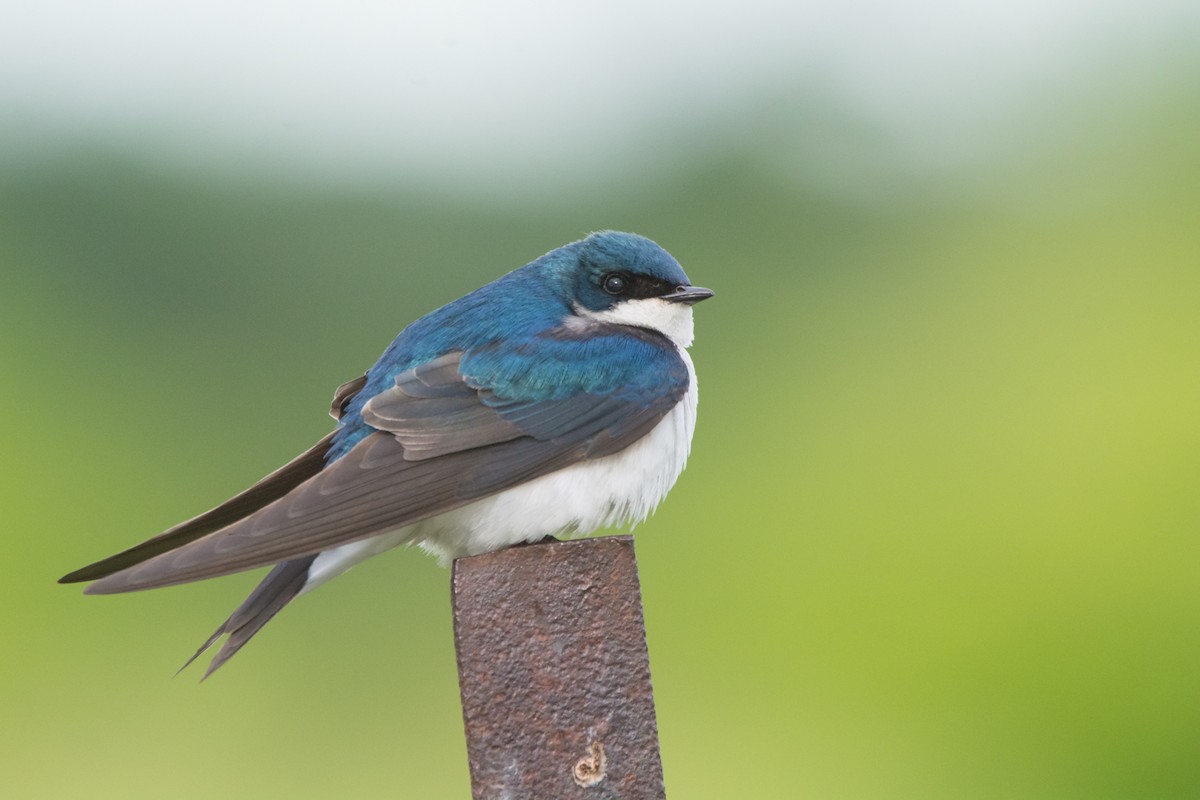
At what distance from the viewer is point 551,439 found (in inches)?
106

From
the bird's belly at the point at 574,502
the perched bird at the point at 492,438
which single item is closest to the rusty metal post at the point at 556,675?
the perched bird at the point at 492,438

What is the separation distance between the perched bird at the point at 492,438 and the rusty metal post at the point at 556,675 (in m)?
0.49

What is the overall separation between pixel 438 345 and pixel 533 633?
3.30ft

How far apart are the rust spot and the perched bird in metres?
0.64

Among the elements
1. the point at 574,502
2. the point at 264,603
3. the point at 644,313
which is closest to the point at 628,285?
the point at 644,313

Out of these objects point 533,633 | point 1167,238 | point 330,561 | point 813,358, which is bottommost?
point 533,633

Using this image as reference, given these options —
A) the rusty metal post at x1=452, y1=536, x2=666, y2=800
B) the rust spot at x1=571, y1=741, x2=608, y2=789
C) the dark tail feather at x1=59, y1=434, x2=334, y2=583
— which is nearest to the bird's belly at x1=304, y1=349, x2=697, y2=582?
the dark tail feather at x1=59, y1=434, x2=334, y2=583

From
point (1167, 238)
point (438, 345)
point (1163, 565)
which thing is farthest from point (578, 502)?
point (1167, 238)

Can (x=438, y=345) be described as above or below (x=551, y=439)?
above

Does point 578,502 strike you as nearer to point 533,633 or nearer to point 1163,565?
point 533,633

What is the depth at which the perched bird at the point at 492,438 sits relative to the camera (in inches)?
95.0

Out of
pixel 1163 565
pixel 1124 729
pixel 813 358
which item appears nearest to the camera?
pixel 1124 729

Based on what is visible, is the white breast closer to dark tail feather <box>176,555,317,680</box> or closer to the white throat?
dark tail feather <box>176,555,317,680</box>

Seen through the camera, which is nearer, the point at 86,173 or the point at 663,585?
the point at 663,585
